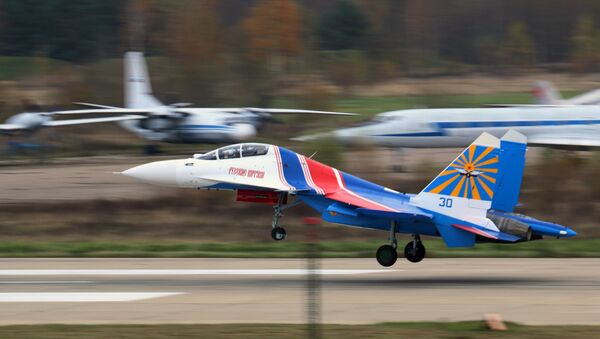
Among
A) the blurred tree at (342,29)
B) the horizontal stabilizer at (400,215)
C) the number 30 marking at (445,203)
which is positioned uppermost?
the blurred tree at (342,29)

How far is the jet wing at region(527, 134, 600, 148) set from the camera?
40.5m

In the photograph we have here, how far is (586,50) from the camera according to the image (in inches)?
3327

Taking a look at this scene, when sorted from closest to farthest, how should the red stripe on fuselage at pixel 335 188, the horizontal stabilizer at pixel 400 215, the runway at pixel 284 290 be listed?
the runway at pixel 284 290 < the horizontal stabilizer at pixel 400 215 < the red stripe on fuselage at pixel 335 188

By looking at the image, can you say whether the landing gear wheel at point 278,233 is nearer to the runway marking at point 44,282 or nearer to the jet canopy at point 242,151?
the jet canopy at point 242,151

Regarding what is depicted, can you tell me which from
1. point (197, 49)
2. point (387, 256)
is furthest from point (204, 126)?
point (387, 256)

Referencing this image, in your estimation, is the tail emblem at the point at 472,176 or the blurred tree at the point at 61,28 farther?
the blurred tree at the point at 61,28

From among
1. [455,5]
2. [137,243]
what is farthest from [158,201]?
[455,5]

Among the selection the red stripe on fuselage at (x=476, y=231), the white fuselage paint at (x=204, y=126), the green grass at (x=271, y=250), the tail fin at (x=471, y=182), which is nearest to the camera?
the red stripe on fuselage at (x=476, y=231)

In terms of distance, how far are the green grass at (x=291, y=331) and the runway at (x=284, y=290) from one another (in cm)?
84

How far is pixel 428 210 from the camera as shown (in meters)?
20.9

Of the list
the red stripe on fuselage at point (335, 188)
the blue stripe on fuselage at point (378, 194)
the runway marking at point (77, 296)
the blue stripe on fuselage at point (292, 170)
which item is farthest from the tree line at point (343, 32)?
the runway marking at point (77, 296)

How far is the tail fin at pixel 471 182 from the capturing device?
20.5 meters

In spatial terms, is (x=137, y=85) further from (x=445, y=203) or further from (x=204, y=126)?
(x=445, y=203)

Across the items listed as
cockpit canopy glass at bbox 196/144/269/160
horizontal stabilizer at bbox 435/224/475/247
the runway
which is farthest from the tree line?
horizontal stabilizer at bbox 435/224/475/247
